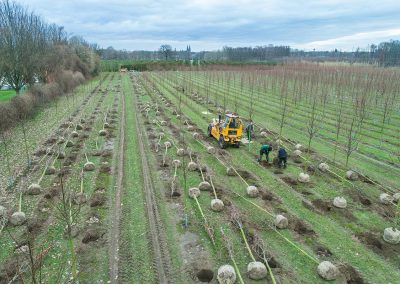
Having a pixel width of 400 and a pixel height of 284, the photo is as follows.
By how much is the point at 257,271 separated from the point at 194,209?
13.8ft

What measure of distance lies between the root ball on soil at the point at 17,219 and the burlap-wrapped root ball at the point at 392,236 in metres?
12.0

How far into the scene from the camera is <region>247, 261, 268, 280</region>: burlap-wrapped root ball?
8.52 meters

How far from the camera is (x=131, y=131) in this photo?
78.9 ft

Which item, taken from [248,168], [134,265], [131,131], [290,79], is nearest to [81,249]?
[134,265]

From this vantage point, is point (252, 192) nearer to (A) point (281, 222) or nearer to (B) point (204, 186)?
(B) point (204, 186)

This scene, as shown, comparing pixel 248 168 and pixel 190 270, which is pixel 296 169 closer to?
pixel 248 168

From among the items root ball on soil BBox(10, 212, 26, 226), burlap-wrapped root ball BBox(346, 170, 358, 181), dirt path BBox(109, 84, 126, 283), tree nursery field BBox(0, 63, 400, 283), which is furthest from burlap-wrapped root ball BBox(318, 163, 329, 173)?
root ball on soil BBox(10, 212, 26, 226)

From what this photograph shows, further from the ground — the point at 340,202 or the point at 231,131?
the point at 231,131

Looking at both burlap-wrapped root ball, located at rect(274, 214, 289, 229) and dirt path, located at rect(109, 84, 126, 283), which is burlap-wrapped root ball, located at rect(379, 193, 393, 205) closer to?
burlap-wrapped root ball, located at rect(274, 214, 289, 229)

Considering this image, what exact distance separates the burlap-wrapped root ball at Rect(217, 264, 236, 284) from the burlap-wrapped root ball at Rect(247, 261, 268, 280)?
0.55 m

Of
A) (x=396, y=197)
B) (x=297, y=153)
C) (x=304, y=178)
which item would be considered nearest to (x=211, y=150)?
(x=297, y=153)

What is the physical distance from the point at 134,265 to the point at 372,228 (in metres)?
8.07

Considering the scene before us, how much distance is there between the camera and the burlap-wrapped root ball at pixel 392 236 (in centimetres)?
1019

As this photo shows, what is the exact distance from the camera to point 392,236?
10.2m
